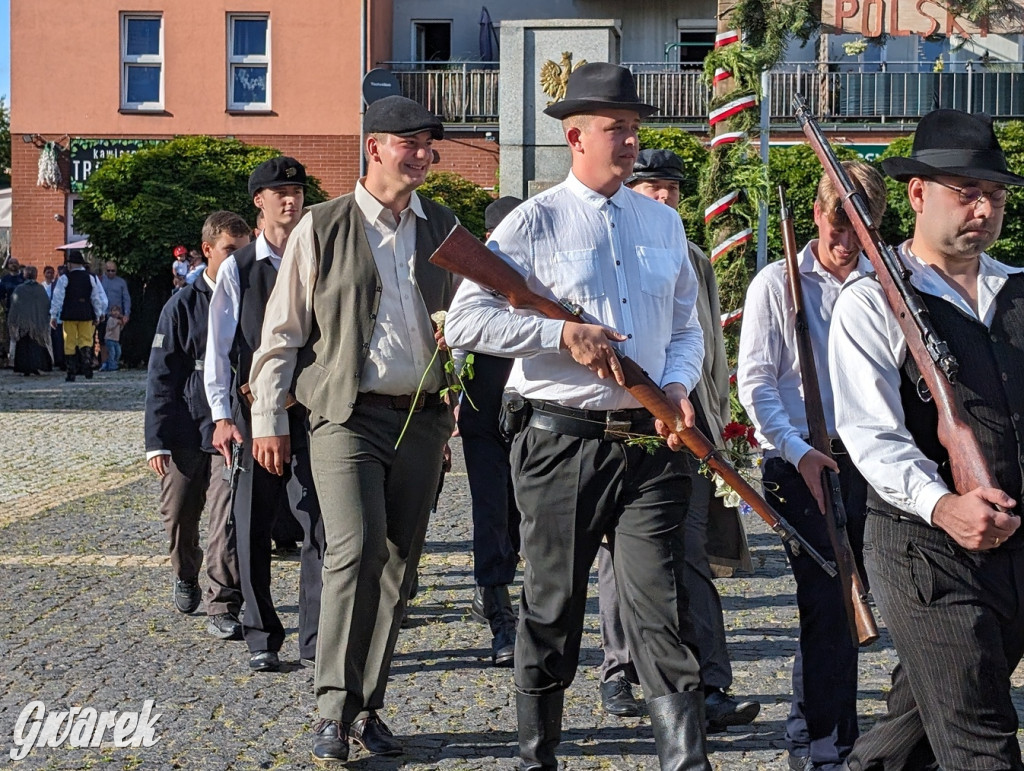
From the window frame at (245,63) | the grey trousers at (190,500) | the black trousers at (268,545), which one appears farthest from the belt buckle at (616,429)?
the window frame at (245,63)

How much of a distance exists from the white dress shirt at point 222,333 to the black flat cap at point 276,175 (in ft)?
0.75

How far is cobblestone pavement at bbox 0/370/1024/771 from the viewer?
529 cm

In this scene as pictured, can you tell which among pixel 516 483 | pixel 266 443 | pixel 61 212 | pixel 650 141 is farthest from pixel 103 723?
pixel 61 212

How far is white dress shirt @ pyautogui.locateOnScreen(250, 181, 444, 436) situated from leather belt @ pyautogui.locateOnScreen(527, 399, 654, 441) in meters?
0.93

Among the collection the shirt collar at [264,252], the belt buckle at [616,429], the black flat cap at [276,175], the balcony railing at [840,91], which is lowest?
the belt buckle at [616,429]

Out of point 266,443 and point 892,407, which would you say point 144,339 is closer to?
point 266,443

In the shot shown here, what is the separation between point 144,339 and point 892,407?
87.2 ft

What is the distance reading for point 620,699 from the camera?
228 inches

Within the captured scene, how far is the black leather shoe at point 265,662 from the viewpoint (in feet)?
21.1

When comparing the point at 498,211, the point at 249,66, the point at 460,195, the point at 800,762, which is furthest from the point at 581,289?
the point at 249,66

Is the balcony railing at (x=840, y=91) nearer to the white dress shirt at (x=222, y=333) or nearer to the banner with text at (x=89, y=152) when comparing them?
the banner with text at (x=89, y=152)

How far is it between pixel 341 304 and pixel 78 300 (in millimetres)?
21273

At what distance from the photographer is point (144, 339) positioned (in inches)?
1143

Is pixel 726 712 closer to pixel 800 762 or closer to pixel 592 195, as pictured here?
pixel 800 762
